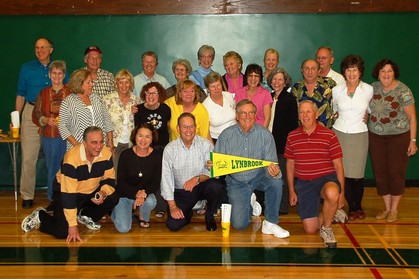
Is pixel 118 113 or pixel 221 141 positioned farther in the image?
pixel 118 113

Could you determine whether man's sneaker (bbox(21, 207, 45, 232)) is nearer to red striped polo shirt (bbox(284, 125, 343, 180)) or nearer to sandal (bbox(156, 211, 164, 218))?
sandal (bbox(156, 211, 164, 218))

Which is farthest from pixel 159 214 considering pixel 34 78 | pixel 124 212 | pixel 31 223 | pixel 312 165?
pixel 34 78

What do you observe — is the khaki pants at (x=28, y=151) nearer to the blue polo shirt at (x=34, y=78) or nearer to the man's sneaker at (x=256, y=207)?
the blue polo shirt at (x=34, y=78)

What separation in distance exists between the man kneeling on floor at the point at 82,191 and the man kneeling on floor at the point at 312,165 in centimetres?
176

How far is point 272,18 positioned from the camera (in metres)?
8.79

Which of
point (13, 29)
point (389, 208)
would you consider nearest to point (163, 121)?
point (389, 208)

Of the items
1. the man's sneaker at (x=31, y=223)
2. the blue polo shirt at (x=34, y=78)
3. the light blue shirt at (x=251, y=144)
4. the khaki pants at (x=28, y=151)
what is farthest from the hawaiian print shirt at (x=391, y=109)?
the khaki pants at (x=28, y=151)

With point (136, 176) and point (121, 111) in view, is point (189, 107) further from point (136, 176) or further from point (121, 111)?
point (136, 176)

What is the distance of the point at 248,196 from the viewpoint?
6.44 metres

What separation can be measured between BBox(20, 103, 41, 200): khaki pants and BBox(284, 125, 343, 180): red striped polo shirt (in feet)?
10.5

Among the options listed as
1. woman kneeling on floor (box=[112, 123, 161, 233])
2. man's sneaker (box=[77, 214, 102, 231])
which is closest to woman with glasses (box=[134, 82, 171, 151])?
woman kneeling on floor (box=[112, 123, 161, 233])

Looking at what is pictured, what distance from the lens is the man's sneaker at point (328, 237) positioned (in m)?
5.74

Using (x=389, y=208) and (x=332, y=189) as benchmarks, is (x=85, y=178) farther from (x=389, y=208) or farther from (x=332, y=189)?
(x=389, y=208)

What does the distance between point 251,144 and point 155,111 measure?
1103 mm
